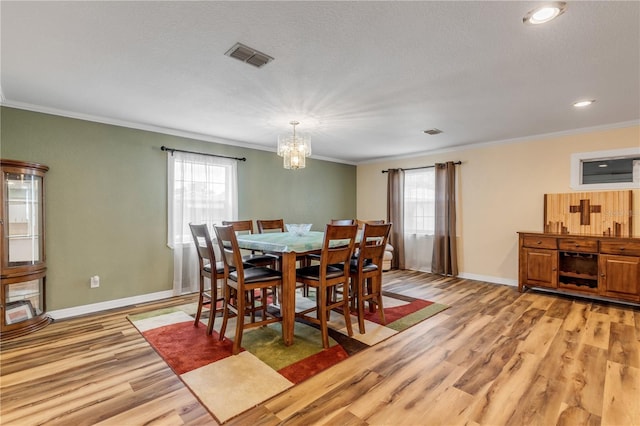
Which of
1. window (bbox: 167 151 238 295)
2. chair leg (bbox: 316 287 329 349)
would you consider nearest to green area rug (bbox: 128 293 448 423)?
chair leg (bbox: 316 287 329 349)

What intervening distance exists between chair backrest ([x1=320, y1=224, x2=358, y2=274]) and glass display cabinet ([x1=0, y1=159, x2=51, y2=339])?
2902 mm

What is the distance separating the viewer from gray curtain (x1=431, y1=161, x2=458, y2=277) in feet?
17.3

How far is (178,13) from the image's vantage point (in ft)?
5.65

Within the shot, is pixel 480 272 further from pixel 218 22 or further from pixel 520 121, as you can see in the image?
pixel 218 22

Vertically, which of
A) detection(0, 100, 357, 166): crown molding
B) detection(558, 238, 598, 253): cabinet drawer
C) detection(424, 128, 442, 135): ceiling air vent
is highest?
detection(424, 128, 442, 135): ceiling air vent

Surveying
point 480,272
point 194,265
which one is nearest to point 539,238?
point 480,272

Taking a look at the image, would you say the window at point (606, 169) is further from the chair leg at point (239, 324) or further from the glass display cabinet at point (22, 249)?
the glass display cabinet at point (22, 249)

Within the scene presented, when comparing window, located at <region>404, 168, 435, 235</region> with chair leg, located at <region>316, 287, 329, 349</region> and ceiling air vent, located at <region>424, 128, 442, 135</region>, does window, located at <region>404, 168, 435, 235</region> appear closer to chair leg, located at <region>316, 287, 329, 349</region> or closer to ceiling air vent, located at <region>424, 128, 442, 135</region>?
ceiling air vent, located at <region>424, 128, 442, 135</region>

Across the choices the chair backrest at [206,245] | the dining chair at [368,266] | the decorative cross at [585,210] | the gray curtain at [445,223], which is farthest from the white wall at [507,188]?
the chair backrest at [206,245]

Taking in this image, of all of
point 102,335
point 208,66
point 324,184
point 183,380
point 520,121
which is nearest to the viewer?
point 183,380

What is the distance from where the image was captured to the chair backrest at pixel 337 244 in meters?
2.50

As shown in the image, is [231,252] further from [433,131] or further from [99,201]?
[433,131]

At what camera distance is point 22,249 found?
297 cm

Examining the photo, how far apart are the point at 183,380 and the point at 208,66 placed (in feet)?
7.53
